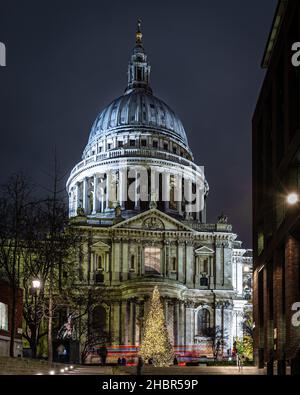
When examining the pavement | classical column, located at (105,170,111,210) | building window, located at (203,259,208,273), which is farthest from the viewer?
classical column, located at (105,170,111,210)

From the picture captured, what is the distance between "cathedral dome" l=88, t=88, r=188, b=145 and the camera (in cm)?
14200

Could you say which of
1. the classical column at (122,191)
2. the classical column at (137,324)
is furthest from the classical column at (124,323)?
the classical column at (122,191)

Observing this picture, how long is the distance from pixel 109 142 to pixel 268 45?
8757 centimetres

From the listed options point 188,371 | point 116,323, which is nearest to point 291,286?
point 188,371

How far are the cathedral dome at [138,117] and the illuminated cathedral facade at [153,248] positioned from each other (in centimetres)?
301

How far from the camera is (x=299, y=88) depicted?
40719 millimetres

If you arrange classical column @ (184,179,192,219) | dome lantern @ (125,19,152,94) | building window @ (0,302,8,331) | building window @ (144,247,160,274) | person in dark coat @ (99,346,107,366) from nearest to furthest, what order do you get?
1. building window @ (0,302,8,331)
2. person in dark coat @ (99,346,107,366)
3. building window @ (144,247,160,274)
4. classical column @ (184,179,192,219)
5. dome lantern @ (125,19,152,94)

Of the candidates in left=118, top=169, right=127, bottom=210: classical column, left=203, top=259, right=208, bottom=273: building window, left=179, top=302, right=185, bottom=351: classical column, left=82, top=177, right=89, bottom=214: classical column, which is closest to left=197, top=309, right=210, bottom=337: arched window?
left=179, top=302, right=185, bottom=351: classical column

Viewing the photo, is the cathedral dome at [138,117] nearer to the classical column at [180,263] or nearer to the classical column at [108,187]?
the classical column at [108,187]

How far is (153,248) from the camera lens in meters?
112

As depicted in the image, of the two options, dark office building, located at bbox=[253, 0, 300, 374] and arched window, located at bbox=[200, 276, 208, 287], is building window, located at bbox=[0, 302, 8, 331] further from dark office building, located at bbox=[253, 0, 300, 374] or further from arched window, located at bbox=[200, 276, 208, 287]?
arched window, located at bbox=[200, 276, 208, 287]

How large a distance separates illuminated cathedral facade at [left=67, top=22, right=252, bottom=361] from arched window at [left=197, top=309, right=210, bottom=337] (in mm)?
137

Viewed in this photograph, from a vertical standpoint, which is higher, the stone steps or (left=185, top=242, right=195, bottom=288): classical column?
(left=185, top=242, right=195, bottom=288): classical column
